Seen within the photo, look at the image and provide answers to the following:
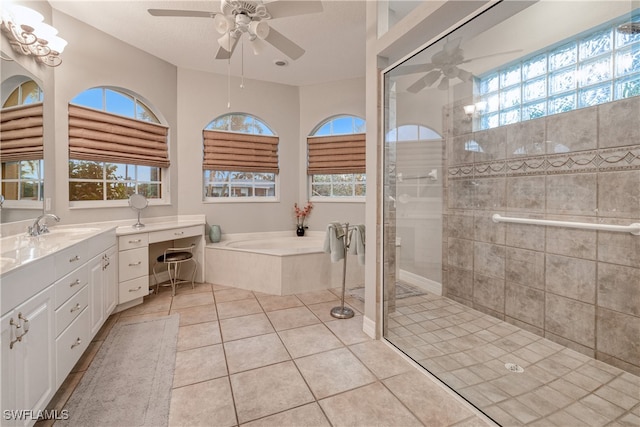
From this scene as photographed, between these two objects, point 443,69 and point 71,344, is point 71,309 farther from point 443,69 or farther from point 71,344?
point 443,69

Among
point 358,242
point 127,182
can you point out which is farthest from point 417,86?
point 127,182

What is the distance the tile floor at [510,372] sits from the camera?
5.06ft

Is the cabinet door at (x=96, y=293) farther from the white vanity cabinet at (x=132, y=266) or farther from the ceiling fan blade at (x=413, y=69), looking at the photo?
the ceiling fan blade at (x=413, y=69)

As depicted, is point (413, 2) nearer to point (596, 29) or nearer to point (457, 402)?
point (596, 29)

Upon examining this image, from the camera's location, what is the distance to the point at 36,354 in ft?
4.56

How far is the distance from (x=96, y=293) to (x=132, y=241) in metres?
0.81

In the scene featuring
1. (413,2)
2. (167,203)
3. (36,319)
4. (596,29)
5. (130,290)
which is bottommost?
(130,290)

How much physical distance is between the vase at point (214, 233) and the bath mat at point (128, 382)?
5.31 feet

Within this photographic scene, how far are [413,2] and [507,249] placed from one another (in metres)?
2.02

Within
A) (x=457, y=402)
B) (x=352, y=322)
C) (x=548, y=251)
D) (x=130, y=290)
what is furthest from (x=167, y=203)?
(x=548, y=251)

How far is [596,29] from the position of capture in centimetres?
191

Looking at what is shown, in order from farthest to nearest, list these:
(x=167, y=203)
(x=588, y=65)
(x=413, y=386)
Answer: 1. (x=167, y=203)
2. (x=588, y=65)
3. (x=413, y=386)

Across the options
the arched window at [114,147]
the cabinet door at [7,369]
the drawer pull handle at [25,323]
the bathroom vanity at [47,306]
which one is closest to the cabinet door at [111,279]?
the bathroom vanity at [47,306]

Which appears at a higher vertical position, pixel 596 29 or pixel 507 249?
pixel 596 29
